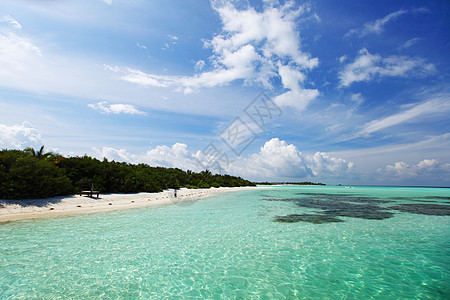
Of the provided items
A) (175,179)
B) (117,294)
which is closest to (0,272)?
(117,294)

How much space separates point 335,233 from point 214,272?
9832 millimetres

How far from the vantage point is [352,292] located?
6.70 meters

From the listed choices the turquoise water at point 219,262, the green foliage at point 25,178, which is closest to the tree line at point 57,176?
the green foliage at point 25,178

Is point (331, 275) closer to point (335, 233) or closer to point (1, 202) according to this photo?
point (335, 233)

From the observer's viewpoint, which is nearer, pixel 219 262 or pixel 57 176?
pixel 219 262

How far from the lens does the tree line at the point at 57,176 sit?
19.9 metres

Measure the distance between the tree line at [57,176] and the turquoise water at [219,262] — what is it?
7688 mm

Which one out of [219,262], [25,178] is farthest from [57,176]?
[219,262]

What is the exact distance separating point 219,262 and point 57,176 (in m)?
24.8

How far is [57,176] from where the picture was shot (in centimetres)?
2430

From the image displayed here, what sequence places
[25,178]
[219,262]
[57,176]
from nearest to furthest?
[219,262] < [25,178] < [57,176]

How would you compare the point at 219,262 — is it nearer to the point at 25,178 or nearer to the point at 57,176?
the point at 25,178

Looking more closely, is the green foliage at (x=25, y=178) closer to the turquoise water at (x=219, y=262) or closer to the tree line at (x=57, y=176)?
the tree line at (x=57, y=176)

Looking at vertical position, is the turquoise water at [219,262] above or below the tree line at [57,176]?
below
